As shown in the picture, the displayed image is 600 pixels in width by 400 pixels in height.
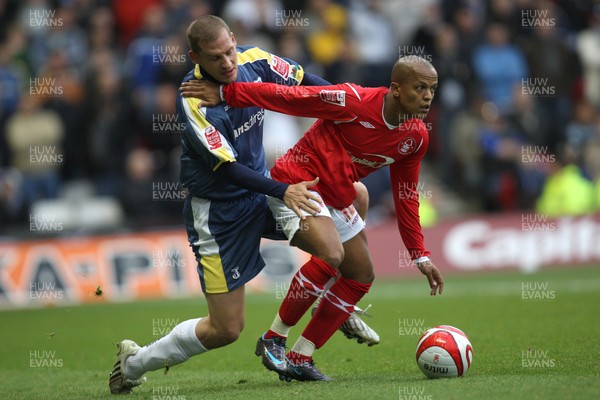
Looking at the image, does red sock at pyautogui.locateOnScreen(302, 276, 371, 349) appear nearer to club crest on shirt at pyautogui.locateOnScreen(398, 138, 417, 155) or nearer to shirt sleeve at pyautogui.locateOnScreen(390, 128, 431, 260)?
shirt sleeve at pyautogui.locateOnScreen(390, 128, 431, 260)

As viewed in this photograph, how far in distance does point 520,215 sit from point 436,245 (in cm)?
144

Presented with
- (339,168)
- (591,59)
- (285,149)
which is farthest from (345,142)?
(591,59)

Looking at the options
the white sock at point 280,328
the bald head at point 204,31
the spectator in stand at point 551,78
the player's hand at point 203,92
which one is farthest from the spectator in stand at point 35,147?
the bald head at point 204,31

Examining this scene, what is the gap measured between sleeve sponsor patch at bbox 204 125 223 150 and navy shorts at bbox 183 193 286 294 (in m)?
0.57

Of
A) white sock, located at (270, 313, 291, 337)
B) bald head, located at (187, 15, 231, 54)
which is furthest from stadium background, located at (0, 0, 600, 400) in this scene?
bald head, located at (187, 15, 231, 54)

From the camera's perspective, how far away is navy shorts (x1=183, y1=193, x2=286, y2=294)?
7324mm

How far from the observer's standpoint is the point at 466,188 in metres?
17.9

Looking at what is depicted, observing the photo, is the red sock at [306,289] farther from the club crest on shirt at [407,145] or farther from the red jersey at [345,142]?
the club crest on shirt at [407,145]

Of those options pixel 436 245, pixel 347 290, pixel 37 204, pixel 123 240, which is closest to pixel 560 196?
pixel 436 245

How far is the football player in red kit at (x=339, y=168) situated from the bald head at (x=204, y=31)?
298mm

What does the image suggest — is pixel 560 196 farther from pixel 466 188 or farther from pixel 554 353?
pixel 554 353

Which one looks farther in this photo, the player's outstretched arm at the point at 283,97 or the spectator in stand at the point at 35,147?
the spectator in stand at the point at 35,147

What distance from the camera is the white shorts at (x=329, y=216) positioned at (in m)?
7.25

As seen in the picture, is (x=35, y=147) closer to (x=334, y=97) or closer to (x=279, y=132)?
(x=279, y=132)
